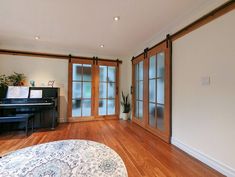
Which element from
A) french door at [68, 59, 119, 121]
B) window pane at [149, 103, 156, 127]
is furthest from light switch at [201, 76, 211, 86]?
french door at [68, 59, 119, 121]

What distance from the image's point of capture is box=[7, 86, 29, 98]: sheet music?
331 centimetres

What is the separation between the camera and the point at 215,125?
176cm

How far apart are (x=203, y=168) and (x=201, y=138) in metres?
0.40

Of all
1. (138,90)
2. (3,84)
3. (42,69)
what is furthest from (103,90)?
(3,84)

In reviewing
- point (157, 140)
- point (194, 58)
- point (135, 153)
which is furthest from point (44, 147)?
point (194, 58)

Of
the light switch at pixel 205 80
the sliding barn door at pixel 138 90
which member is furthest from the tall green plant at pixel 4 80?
the light switch at pixel 205 80

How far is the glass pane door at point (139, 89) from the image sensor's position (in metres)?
3.78

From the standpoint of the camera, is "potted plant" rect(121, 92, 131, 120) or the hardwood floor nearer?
the hardwood floor

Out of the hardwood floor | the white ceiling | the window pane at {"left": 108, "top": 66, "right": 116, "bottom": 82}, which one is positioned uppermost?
the white ceiling

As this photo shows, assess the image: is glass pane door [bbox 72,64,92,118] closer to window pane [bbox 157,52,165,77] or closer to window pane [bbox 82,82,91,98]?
window pane [bbox 82,82,91,98]

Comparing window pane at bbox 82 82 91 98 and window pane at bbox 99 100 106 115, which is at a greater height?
window pane at bbox 82 82 91 98

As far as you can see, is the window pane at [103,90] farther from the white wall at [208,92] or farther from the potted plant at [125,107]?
the white wall at [208,92]

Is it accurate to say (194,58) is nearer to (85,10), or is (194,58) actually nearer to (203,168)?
(203,168)

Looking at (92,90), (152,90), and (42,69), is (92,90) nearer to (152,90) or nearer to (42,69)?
(42,69)
